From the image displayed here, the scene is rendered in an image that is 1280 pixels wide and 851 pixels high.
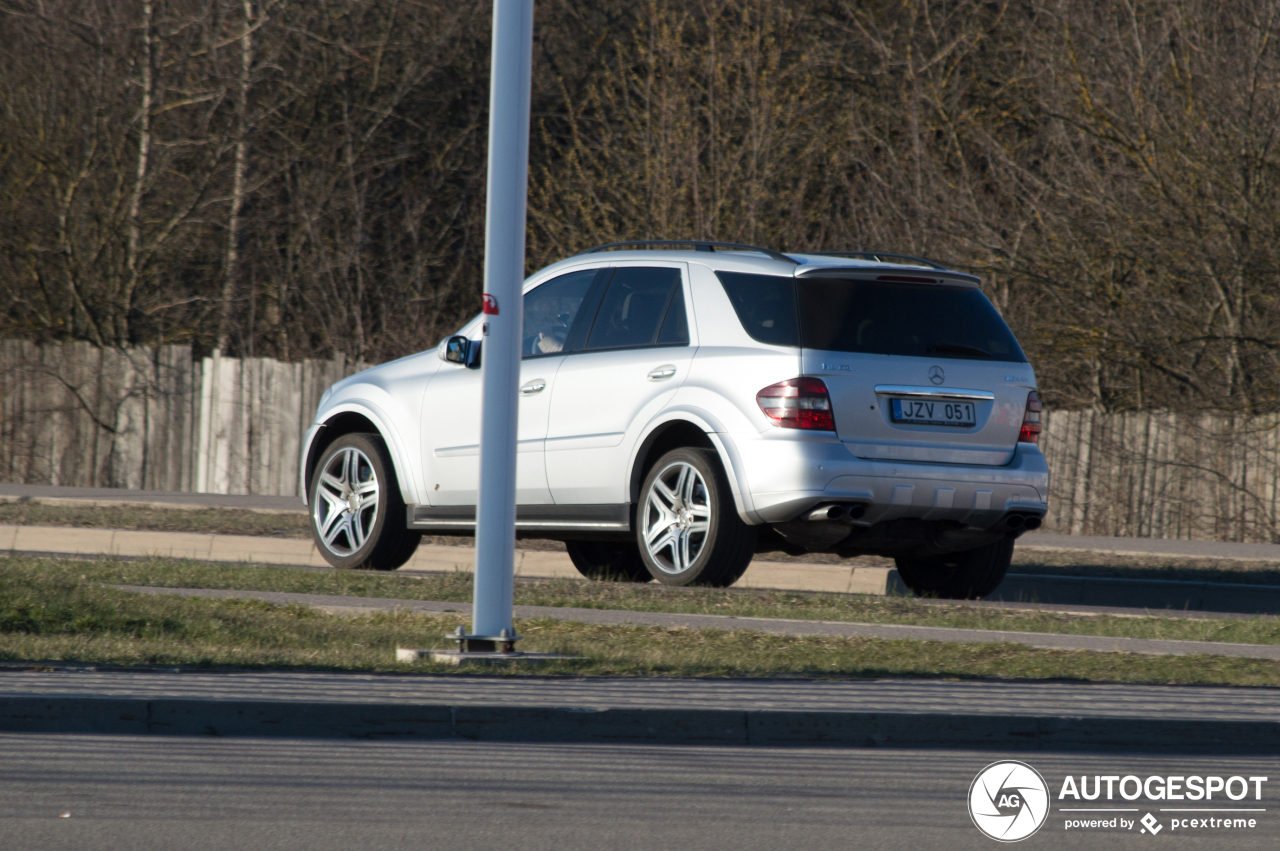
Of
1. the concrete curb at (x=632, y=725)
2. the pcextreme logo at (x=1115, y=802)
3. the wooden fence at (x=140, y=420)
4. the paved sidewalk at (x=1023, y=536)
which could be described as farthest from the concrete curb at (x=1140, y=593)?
the wooden fence at (x=140, y=420)

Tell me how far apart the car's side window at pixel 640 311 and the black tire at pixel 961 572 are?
2163 mm

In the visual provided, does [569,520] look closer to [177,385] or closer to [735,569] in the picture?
[735,569]

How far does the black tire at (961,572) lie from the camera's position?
1027 cm

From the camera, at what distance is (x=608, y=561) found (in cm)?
1175

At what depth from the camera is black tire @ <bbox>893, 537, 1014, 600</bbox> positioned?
10273mm

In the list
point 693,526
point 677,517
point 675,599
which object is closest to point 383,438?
point 677,517

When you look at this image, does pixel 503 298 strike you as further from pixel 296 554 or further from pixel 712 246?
pixel 296 554

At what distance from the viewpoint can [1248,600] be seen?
11336 mm

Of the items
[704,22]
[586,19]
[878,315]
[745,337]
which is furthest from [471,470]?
[586,19]

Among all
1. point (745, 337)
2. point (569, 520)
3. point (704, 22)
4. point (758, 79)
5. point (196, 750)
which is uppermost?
point (704, 22)

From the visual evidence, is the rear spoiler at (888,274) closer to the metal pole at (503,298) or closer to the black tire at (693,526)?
the black tire at (693,526)

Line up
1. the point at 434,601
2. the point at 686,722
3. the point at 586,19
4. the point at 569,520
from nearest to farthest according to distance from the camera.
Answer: the point at 686,722 < the point at 434,601 < the point at 569,520 < the point at 586,19

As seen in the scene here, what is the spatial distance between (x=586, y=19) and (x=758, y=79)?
695 centimetres

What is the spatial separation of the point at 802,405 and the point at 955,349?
3.38ft
